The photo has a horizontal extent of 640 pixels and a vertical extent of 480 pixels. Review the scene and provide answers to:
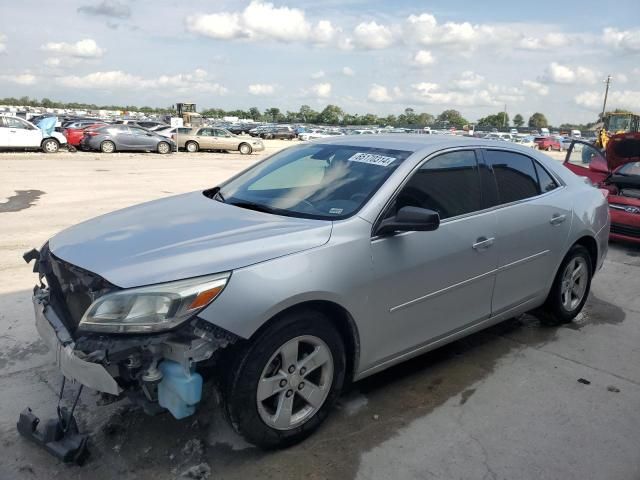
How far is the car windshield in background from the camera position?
3.25 meters

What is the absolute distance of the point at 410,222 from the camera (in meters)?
3.02

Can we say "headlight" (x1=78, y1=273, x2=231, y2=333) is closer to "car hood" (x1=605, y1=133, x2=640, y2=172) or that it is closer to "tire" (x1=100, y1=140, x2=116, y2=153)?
"car hood" (x1=605, y1=133, x2=640, y2=172)

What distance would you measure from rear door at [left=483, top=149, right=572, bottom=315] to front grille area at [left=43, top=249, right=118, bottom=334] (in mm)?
2600

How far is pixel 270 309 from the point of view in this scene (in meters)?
2.56

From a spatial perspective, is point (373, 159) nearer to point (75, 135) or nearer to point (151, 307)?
point (151, 307)

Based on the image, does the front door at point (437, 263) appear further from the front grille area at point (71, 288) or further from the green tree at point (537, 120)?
the green tree at point (537, 120)

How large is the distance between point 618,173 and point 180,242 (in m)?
7.77

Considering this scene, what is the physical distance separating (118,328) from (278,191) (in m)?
1.55

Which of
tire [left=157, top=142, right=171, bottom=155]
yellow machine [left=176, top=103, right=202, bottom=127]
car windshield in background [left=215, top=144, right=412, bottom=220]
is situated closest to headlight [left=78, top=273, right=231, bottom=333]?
car windshield in background [left=215, top=144, right=412, bottom=220]

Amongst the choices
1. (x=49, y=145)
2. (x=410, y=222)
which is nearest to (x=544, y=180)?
(x=410, y=222)

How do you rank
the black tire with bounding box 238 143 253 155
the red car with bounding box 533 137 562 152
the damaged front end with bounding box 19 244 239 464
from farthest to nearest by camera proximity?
the red car with bounding box 533 137 562 152 → the black tire with bounding box 238 143 253 155 → the damaged front end with bounding box 19 244 239 464

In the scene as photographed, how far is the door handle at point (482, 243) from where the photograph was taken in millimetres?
3592

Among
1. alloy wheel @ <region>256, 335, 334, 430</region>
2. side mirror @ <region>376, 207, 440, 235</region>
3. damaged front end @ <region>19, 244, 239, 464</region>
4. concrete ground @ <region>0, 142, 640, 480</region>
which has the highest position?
side mirror @ <region>376, 207, 440, 235</region>

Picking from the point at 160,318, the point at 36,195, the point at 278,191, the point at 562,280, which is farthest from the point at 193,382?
the point at 36,195
